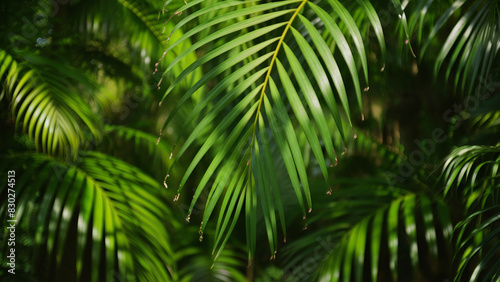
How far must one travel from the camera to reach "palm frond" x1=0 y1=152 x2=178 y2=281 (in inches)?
42.2

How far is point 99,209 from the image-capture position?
3.63 ft

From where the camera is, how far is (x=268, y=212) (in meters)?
0.66

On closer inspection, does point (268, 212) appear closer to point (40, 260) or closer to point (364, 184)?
point (364, 184)

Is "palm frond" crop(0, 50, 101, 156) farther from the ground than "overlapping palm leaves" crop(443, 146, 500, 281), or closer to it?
farther from the ground

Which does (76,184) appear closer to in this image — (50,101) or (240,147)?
(50,101)

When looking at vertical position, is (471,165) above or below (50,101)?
below

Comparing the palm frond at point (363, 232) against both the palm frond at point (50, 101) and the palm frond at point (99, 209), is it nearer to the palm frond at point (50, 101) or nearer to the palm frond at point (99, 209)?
the palm frond at point (99, 209)

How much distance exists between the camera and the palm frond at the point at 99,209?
1.07 metres

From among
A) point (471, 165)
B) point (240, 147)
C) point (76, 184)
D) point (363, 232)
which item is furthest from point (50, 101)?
point (471, 165)

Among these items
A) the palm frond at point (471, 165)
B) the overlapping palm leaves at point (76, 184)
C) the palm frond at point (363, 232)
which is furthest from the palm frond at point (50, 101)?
the palm frond at point (471, 165)

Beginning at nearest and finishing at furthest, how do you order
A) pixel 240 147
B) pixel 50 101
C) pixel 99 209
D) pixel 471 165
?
pixel 240 147
pixel 471 165
pixel 99 209
pixel 50 101

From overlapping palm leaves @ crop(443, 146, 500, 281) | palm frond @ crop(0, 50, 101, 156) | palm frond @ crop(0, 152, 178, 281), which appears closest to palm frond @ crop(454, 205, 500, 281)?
overlapping palm leaves @ crop(443, 146, 500, 281)

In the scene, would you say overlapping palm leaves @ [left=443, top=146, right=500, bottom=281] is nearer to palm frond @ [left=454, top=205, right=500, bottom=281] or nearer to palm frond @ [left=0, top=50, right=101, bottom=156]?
palm frond @ [left=454, top=205, right=500, bottom=281]

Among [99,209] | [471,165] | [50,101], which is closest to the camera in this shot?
[471,165]
